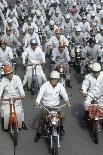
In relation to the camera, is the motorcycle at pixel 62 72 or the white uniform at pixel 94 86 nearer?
the white uniform at pixel 94 86

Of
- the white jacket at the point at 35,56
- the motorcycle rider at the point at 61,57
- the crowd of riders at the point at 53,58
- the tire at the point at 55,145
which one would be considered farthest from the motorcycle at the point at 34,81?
the tire at the point at 55,145

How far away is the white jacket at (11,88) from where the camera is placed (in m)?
13.5

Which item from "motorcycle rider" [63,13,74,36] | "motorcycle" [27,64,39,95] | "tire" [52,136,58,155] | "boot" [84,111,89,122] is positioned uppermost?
"motorcycle rider" [63,13,74,36]

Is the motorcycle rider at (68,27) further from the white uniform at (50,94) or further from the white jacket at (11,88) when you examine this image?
the white uniform at (50,94)

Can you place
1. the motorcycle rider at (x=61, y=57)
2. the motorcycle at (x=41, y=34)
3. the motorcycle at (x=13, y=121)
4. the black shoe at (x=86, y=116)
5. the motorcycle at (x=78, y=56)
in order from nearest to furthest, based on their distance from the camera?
the motorcycle at (x=13, y=121) → the black shoe at (x=86, y=116) → the motorcycle rider at (x=61, y=57) → the motorcycle at (x=78, y=56) → the motorcycle at (x=41, y=34)

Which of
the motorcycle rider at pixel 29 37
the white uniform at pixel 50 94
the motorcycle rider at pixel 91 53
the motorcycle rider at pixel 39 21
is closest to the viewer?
the white uniform at pixel 50 94

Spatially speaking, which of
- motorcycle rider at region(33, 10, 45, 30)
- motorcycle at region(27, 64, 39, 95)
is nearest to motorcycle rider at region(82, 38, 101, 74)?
motorcycle at region(27, 64, 39, 95)

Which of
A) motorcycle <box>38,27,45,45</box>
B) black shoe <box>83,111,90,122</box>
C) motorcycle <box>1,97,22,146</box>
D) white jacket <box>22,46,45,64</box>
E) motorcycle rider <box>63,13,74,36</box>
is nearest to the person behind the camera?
motorcycle <box>1,97,22,146</box>

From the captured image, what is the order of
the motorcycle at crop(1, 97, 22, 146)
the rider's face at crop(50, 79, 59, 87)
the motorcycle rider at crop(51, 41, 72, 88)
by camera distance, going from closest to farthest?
the rider's face at crop(50, 79, 59, 87) → the motorcycle at crop(1, 97, 22, 146) → the motorcycle rider at crop(51, 41, 72, 88)

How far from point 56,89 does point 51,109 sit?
70 cm

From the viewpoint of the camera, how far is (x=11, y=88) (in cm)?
1353

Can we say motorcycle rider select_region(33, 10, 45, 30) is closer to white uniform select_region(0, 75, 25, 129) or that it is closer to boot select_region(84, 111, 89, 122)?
boot select_region(84, 111, 89, 122)

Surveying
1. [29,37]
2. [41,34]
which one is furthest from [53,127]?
[41,34]

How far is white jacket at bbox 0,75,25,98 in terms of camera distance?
13463mm
